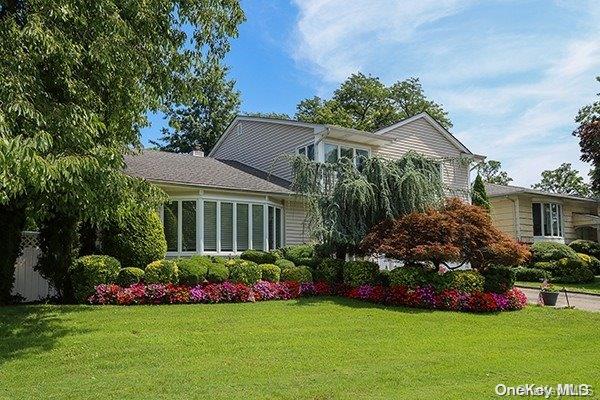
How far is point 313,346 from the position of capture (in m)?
8.95

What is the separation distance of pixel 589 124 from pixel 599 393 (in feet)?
72.1

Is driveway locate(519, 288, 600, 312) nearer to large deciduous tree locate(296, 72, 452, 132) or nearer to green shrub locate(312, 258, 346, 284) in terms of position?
green shrub locate(312, 258, 346, 284)

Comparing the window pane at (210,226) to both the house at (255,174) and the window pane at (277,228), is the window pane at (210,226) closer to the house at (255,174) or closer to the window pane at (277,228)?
the house at (255,174)

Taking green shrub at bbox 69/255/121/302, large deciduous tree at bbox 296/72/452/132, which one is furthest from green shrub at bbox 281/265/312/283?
large deciduous tree at bbox 296/72/452/132

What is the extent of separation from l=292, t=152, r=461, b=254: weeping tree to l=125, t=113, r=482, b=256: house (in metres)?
1.23

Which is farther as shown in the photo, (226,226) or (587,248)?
(587,248)

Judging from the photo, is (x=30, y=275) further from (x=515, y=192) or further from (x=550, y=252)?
(x=515, y=192)

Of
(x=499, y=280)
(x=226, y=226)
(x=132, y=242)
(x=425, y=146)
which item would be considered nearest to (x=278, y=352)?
(x=132, y=242)

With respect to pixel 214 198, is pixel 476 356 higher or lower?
lower

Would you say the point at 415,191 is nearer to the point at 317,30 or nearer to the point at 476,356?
the point at 317,30

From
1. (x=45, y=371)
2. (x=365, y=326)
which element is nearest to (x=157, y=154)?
(x=365, y=326)

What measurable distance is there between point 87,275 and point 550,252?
20.9m

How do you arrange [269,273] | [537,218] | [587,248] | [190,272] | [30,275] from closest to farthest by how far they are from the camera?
[190,272], [30,275], [269,273], [587,248], [537,218]

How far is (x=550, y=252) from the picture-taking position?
963 inches
